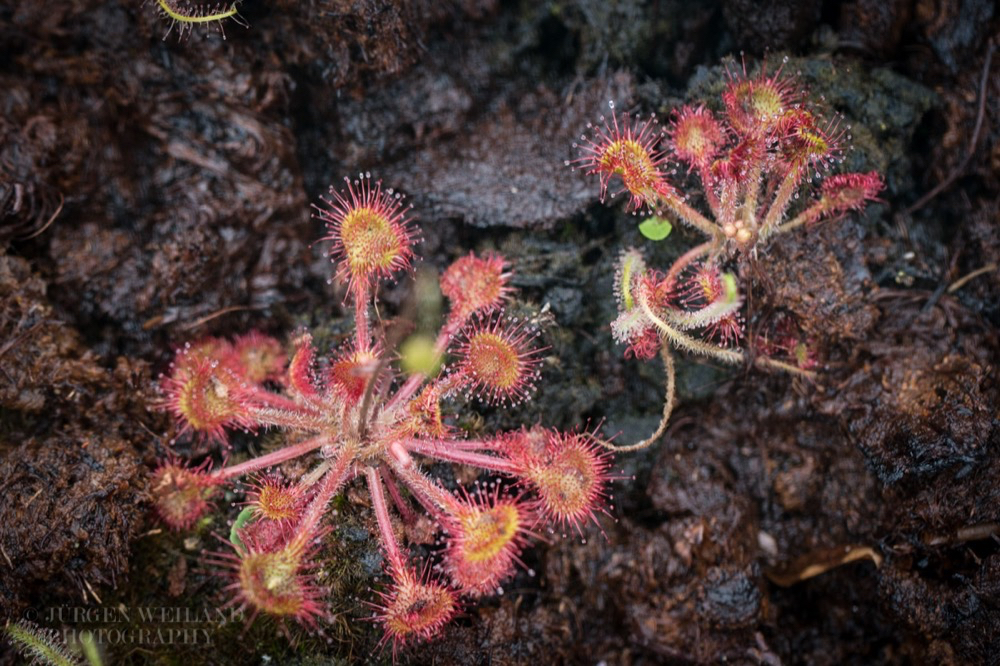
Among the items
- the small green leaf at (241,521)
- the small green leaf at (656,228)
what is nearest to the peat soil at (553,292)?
the small green leaf at (656,228)

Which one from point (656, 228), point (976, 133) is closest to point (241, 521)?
point (656, 228)

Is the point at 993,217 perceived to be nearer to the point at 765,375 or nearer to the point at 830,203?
the point at 830,203

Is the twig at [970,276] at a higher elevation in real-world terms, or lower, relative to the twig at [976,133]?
lower

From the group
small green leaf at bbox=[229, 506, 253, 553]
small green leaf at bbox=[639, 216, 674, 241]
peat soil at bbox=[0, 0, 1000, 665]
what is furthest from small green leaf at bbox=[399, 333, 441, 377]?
small green leaf at bbox=[639, 216, 674, 241]

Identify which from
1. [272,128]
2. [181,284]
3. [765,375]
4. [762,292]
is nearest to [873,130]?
[762,292]

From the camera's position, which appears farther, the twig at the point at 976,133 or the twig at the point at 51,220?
the twig at the point at 976,133

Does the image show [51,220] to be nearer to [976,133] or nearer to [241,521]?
A: [241,521]

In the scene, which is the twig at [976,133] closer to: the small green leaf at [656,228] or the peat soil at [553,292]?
the peat soil at [553,292]
